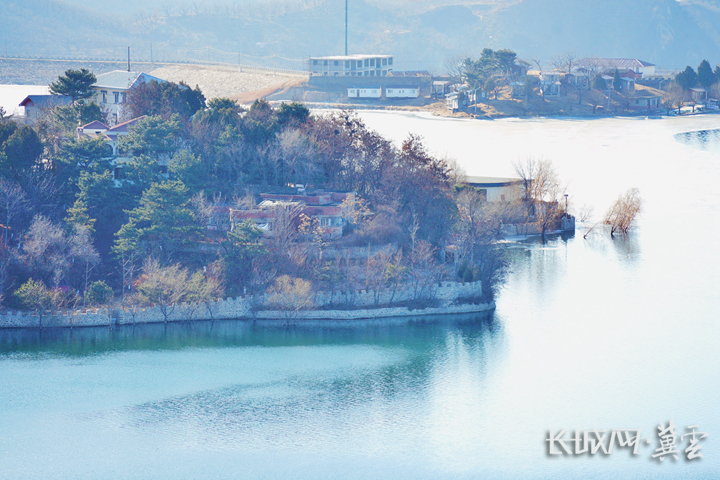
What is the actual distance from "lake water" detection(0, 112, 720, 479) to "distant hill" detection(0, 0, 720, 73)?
348ft

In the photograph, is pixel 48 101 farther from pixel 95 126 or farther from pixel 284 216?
pixel 284 216

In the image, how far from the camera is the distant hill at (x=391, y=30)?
140500 mm

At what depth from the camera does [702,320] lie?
31250 millimetres

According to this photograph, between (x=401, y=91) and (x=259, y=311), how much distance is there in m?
61.3

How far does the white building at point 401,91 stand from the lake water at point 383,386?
52681 millimetres

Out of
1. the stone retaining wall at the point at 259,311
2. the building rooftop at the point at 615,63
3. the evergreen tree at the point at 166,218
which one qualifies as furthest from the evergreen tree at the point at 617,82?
the evergreen tree at the point at 166,218

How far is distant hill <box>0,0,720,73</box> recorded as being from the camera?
5531 inches

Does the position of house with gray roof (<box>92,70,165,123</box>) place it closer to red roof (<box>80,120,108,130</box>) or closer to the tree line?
the tree line

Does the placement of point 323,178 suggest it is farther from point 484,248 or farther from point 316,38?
point 316,38

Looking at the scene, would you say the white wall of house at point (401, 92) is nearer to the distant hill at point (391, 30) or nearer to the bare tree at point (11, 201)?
the distant hill at point (391, 30)

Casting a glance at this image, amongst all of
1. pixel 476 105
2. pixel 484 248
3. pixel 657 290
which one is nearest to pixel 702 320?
pixel 657 290

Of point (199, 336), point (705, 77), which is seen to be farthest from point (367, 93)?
point (199, 336)

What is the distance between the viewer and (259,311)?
3020 centimetres

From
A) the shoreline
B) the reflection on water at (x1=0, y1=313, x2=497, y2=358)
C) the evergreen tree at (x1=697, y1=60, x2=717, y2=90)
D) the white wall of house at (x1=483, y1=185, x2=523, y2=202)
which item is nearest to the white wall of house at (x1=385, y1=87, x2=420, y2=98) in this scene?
the evergreen tree at (x1=697, y1=60, x2=717, y2=90)
